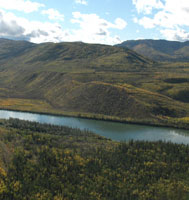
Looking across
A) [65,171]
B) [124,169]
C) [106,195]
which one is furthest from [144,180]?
[65,171]

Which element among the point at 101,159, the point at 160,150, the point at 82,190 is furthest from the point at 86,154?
the point at 160,150

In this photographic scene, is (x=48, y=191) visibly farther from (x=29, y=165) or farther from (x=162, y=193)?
(x=162, y=193)

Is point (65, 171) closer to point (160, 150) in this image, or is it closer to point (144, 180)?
point (144, 180)

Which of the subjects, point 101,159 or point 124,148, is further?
point 124,148

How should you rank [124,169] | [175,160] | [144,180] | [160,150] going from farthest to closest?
1. [160,150]
2. [175,160]
3. [124,169]
4. [144,180]

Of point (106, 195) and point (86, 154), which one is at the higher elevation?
point (86, 154)

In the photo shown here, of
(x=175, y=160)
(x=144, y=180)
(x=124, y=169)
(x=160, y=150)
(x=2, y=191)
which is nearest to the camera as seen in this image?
(x=2, y=191)
